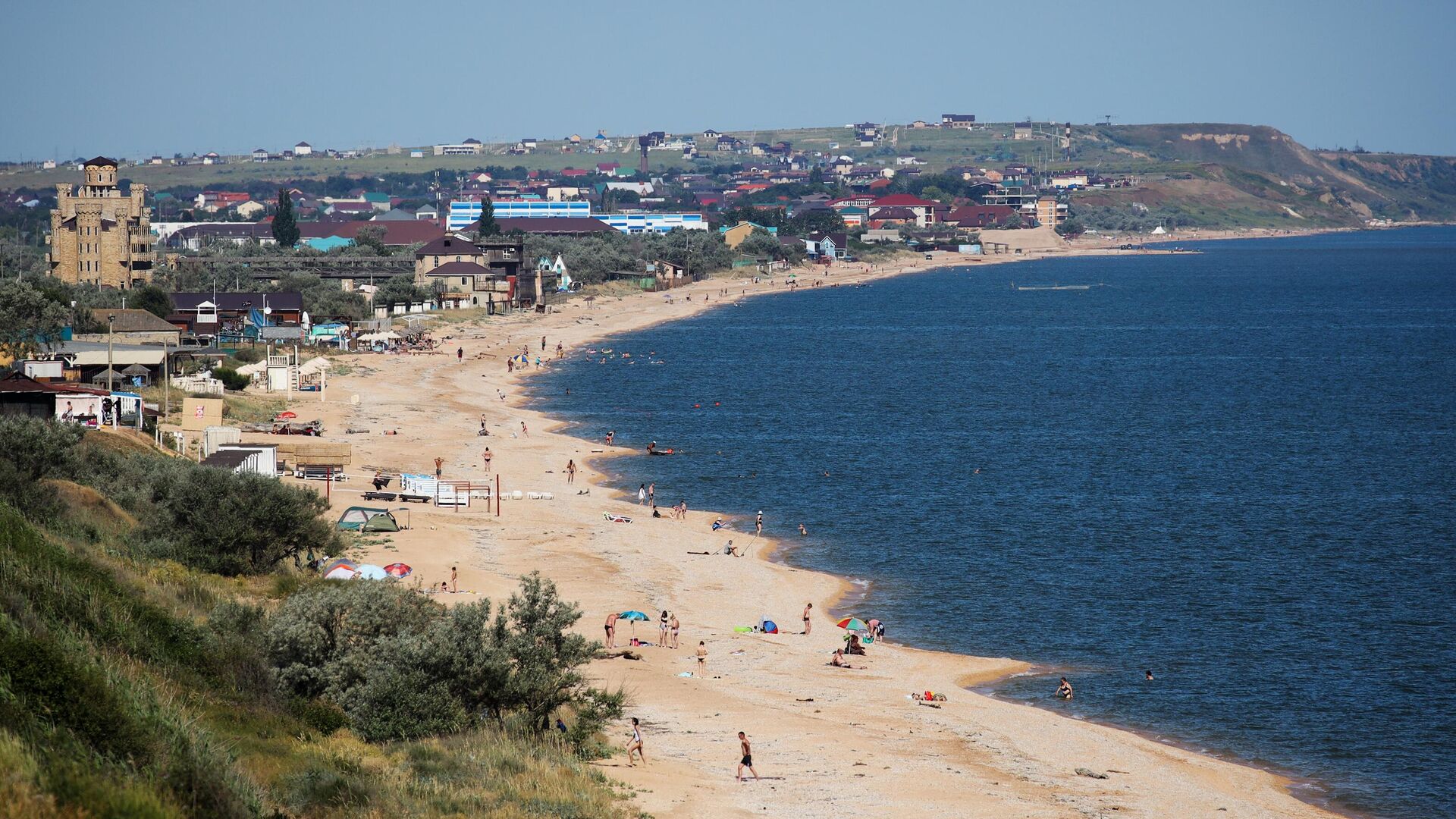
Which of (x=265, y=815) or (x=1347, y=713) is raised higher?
(x=265, y=815)

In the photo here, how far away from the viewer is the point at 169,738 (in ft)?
44.0

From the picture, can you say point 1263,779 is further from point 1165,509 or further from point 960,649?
point 1165,509

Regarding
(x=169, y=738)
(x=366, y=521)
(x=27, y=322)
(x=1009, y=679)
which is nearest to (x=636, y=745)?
(x=169, y=738)

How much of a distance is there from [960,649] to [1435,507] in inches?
961

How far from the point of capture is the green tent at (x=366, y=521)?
36938mm

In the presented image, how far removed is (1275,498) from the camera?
48719 millimetres

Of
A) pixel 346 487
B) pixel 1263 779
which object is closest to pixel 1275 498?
pixel 1263 779

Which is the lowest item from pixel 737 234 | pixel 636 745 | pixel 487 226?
pixel 636 745

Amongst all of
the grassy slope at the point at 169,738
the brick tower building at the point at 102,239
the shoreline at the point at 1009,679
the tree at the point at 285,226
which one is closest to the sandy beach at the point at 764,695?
the shoreline at the point at 1009,679

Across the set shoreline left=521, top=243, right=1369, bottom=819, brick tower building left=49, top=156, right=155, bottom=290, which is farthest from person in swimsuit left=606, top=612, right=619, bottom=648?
brick tower building left=49, top=156, right=155, bottom=290

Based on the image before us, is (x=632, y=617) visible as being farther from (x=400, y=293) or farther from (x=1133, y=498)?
(x=400, y=293)

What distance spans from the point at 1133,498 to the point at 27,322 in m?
43.0

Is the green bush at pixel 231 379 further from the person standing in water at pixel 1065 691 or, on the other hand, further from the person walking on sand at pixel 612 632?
the person standing in water at pixel 1065 691

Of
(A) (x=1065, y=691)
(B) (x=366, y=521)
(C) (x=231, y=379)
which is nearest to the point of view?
(A) (x=1065, y=691)
